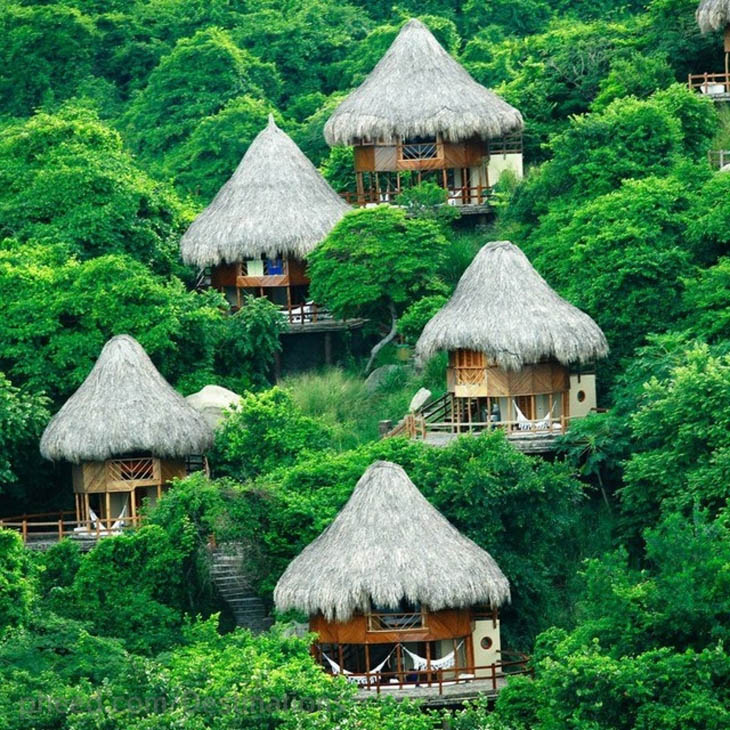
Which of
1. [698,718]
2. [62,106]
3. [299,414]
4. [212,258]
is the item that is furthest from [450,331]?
[62,106]

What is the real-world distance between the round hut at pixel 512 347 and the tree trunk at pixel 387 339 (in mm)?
4300

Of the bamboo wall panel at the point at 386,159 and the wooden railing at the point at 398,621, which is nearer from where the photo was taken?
the wooden railing at the point at 398,621

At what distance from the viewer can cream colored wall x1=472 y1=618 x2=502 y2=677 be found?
56219 millimetres

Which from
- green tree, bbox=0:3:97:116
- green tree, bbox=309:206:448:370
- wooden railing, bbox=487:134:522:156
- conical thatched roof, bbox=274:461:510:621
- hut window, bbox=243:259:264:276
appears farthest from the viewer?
green tree, bbox=0:3:97:116

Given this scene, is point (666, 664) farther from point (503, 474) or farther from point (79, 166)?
point (79, 166)

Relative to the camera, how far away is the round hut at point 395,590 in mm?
55000

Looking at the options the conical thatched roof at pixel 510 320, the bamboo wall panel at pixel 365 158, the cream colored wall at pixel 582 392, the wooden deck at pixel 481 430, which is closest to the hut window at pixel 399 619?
the wooden deck at pixel 481 430

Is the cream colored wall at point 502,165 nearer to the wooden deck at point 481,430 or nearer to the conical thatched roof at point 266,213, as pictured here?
the conical thatched roof at point 266,213

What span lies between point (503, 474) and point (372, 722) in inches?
328

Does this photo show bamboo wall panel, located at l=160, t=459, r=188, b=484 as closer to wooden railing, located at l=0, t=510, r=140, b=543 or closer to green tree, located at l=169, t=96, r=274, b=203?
wooden railing, located at l=0, t=510, r=140, b=543

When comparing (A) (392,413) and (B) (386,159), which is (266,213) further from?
(A) (392,413)

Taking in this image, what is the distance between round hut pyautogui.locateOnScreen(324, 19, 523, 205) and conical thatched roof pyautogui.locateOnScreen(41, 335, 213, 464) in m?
9.76

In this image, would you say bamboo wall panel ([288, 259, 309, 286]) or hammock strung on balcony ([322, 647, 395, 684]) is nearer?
hammock strung on balcony ([322, 647, 395, 684])

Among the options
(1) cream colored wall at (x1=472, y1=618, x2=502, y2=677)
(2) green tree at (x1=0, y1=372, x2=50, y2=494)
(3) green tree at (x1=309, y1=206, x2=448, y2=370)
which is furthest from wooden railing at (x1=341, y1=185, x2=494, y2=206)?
(1) cream colored wall at (x1=472, y1=618, x2=502, y2=677)
